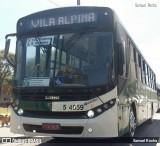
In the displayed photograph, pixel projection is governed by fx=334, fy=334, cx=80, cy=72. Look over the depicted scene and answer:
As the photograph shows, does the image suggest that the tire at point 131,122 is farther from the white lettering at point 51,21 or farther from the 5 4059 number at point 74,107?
the white lettering at point 51,21

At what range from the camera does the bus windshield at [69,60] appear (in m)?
7.41

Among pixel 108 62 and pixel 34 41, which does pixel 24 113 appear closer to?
pixel 34 41

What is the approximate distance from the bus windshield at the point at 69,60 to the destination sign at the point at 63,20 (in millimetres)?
407

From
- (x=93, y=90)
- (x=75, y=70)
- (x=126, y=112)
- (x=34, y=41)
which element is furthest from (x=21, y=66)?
(x=126, y=112)

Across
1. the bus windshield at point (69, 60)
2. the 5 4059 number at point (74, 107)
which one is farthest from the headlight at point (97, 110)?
the bus windshield at point (69, 60)

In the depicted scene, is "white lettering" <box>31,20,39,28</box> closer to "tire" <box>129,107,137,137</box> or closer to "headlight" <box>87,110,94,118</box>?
"headlight" <box>87,110,94,118</box>

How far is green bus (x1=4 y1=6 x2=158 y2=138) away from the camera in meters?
7.29

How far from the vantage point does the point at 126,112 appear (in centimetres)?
860

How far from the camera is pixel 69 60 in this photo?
7.59 metres

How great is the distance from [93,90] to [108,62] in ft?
2.38

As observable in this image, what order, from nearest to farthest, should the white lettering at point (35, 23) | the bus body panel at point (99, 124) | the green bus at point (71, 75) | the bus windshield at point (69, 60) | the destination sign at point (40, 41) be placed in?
the bus body panel at point (99, 124) < the green bus at point (71, 75) < the bus windshield at point (69, 60) < the destination sign at point (40, 41) < the white lettering at point (35, 23)

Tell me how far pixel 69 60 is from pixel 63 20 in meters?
1.17

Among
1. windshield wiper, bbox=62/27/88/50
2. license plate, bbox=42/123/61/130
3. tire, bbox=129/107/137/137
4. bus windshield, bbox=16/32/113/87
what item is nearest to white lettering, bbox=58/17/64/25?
bus windshield, bbox=16/32/113/87

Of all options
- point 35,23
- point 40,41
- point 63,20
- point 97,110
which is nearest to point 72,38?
point 63,20
